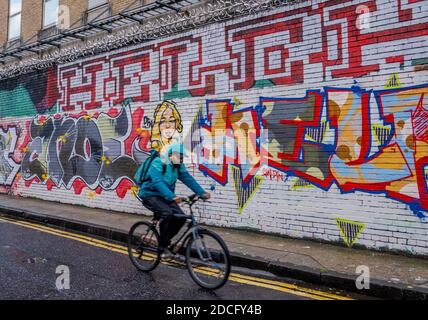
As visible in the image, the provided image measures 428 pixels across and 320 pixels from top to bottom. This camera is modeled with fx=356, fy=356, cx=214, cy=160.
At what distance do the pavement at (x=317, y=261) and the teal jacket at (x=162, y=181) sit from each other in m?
1.56

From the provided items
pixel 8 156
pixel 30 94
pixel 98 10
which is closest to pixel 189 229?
pixel 98 10

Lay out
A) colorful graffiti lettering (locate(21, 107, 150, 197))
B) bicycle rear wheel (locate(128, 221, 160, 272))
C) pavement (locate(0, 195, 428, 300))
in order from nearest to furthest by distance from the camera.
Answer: pavement (locate(0, 195, 428, 300)) → bicycle rear wheel (locate(128, 221, 160, 272)) → colorful graffiti lettering (locate(21, 107, 150, 197))

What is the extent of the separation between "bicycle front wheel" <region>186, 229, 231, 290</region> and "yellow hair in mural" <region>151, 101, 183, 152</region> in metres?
4.05

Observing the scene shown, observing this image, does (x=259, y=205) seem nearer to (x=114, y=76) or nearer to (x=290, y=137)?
(x=290, y=137)

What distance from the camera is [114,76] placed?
31.5ft

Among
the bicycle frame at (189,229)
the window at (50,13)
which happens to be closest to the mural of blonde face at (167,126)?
the bicycle frame at (189,229)

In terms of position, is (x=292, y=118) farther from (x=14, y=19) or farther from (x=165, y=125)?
(x=14, y=19)

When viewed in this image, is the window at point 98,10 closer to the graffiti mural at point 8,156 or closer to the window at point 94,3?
the window at point 94,3

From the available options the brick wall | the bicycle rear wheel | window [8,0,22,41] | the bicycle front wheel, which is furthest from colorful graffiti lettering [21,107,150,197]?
the bicycle front wheel

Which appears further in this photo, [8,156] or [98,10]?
[8,156]

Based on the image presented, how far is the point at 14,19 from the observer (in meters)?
13.9

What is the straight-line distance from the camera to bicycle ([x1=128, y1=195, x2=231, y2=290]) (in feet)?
13.9

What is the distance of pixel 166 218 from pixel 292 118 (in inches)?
125

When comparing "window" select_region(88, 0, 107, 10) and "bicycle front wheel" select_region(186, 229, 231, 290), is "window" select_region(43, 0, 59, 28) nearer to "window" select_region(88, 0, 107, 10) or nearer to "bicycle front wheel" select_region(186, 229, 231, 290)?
"window" select_region(88, 0, 107, 10)
